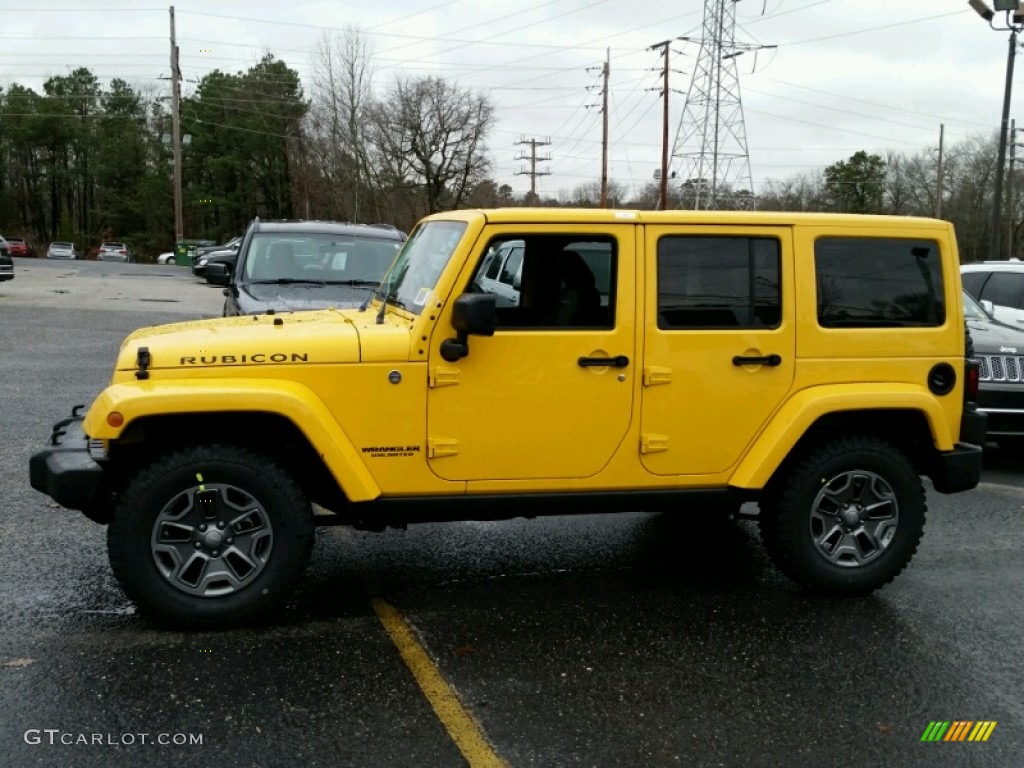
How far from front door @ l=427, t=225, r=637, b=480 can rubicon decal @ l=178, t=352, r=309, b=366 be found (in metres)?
0.60

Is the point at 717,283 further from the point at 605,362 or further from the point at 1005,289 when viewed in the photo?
the point at 1005,289

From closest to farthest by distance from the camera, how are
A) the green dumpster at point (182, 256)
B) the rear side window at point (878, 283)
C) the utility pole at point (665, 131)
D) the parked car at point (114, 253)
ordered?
the rear side window at point (878, 283) → the utility pole at point (665, 131) → the green dumpster at point (182, 256) → the parked car at point (114, 253)

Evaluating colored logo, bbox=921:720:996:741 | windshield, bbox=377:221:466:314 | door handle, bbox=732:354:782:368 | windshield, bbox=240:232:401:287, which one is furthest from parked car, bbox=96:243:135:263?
colored logo, bbox=921:720:996:741

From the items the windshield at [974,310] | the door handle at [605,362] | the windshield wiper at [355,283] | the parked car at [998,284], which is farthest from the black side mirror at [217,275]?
the parked car at [998,284]

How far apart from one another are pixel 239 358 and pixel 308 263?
16.2 ft

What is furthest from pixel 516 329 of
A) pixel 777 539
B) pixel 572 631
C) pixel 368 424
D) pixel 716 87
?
pixel 716 87

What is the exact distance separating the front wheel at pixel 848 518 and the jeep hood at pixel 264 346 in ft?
6.81

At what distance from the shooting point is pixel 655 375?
4.50 m

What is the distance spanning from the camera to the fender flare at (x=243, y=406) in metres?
3.96

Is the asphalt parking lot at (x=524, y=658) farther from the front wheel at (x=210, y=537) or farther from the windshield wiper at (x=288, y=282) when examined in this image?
the windshield wiper at (x=288, y=282)

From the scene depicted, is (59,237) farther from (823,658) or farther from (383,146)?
(823,658)

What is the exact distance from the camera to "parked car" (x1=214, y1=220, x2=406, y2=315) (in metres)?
8.45

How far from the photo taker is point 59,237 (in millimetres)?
74250

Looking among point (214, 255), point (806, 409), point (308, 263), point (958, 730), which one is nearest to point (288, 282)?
point (308, 263)
